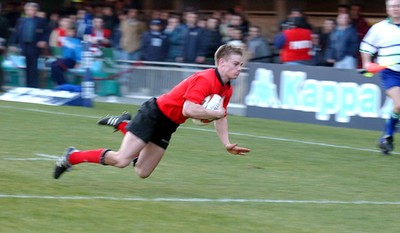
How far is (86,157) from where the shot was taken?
851cm

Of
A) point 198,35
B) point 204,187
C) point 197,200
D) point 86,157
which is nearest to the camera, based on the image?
point 197,200

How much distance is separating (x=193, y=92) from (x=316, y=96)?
907cm

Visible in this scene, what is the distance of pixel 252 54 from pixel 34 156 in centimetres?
894

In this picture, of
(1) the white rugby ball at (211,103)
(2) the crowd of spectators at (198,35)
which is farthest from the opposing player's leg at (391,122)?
(2) the crowd of spectators at (198,35)

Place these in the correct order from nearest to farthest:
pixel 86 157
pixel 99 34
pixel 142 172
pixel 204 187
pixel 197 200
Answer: pixel 197 200 → pixel 86 157 → pixel 142 172 → pixel 204 187 → pixel 99 34

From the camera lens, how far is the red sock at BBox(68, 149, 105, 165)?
8.47 metres

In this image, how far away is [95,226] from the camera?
6797mm

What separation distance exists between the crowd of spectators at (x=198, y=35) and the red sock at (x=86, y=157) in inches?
375

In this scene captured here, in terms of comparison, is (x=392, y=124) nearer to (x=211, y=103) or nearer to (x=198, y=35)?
(x=211, y=103)

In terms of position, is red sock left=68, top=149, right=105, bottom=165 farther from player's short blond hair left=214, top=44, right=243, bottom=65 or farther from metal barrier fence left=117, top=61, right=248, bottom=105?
metal barrier fence left=117, top=61, right=248, bottom=105

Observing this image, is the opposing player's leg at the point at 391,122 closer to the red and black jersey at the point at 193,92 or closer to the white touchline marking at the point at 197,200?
the white touchline marking at the point at 197,200

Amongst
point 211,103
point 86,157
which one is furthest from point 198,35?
point 211,103

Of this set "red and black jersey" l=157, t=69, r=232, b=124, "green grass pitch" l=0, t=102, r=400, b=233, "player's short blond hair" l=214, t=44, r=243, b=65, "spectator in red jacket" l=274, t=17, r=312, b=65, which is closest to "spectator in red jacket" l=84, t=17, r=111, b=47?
"spectator in red jacket" l=274, t=17, r=312, b=65

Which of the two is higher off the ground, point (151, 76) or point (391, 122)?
point (391, 122)
